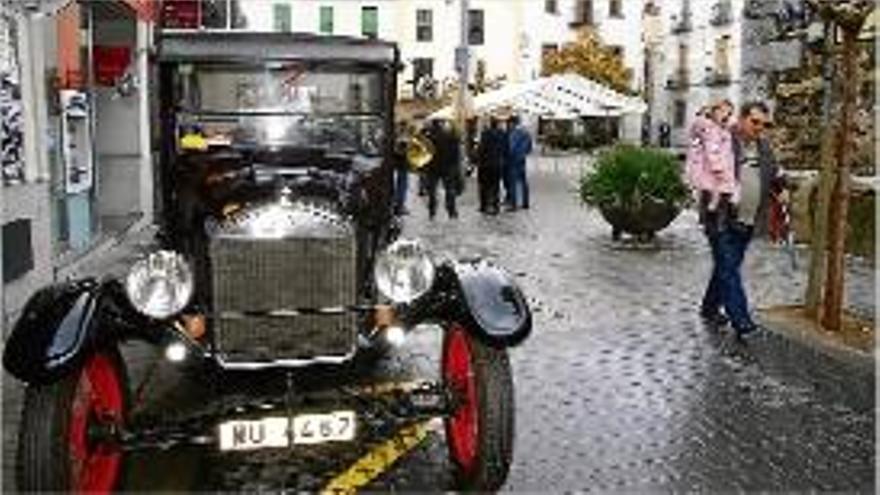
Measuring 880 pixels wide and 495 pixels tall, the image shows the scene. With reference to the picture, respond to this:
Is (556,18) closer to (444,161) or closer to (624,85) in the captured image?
(624,85)

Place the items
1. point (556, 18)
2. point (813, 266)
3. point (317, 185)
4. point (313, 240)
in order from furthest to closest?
point (556, 18)
point (813, 266)
point (317, 185)
point (313, 240)

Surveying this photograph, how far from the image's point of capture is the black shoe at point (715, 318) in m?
10.5

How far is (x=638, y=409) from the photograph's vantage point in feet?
25.5

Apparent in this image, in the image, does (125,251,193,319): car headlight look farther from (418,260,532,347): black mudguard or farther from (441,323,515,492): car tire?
(441,323,515,492): car tire

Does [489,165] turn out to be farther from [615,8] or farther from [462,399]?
[615,8]

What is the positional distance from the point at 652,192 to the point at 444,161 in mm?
5564

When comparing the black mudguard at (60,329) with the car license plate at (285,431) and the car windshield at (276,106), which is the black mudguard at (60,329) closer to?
the car license plate at (285,431)

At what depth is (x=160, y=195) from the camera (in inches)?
322

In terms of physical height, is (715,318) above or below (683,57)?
below

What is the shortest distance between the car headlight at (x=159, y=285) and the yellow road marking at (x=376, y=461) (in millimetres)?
1120

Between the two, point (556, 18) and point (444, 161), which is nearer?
point (444, 161)

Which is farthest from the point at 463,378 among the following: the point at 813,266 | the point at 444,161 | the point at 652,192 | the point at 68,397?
the point at 444,161

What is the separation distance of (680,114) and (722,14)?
7.42 metres

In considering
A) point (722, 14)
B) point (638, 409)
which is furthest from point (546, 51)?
point (638, 409)
